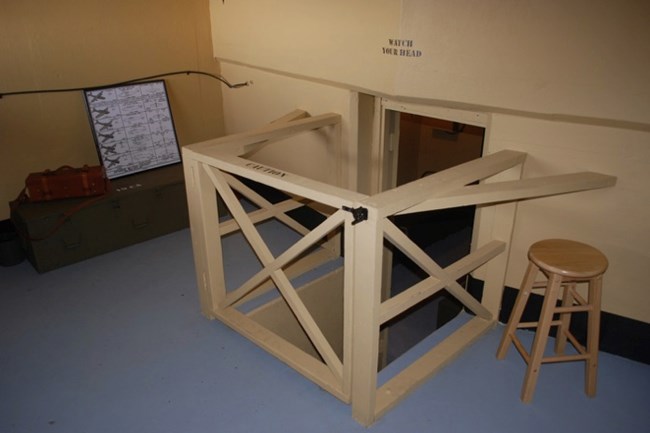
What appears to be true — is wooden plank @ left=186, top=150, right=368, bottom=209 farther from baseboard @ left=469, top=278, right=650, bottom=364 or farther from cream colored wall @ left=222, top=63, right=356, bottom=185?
baseboard @ left=469, top=278, right=650, bottom=364

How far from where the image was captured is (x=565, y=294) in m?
2.35

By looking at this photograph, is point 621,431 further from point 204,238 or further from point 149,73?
point 149,73

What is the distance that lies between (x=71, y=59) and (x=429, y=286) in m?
2.89

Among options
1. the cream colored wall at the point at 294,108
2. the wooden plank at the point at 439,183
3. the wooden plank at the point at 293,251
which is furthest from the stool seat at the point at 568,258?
the cream colored wall at the point at 294,108

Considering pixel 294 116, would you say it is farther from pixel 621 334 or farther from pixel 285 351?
pixel 621 334

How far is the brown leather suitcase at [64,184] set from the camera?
3.31m

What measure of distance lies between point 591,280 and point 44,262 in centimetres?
309

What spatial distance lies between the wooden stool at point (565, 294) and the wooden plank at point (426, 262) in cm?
24

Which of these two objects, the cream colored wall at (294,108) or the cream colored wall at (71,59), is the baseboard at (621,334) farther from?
the cream colored wall at (71,59)

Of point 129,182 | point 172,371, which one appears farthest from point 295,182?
point 129,182

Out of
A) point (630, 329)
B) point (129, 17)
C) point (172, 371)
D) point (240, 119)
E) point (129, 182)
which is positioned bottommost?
point (172, 371)

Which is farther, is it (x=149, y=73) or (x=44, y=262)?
(x=149, y=73)

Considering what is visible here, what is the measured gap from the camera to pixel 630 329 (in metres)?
2.47

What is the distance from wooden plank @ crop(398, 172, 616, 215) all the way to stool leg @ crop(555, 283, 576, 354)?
17.6 inches
